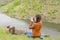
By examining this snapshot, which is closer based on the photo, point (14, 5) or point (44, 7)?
point (44, 7)

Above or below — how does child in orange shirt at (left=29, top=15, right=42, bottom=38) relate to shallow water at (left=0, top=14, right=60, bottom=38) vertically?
above

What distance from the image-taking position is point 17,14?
21906mm

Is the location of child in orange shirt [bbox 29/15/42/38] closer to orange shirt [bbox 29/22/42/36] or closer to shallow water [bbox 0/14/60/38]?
orange shirt [bbox 29/22/42/36]

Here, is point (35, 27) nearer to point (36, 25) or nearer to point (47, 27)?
point (36, 25)

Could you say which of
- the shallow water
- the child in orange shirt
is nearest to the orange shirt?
the child in orange shirt

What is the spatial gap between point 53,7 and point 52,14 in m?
1.14

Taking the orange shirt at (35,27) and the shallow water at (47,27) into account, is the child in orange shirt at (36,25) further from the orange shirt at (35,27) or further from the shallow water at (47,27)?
the shallow water at (47,27)

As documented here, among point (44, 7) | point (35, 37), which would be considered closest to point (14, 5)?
point (44, 7)

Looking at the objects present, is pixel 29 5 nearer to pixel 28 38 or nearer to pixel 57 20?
pixel 57 20

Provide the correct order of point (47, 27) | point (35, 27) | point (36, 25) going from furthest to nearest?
point (47, 27), point (35, 27), point (36, 25)

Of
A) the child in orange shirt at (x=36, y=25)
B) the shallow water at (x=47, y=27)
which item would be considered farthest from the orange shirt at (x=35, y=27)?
the shallow water at (x=47, y=27)

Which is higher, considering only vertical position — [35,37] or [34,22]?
[34,22]

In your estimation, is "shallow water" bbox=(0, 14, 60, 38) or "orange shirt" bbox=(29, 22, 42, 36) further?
"shallow water" bbox=(0, 14, 60, 38)

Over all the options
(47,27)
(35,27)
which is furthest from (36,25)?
(47,27)
